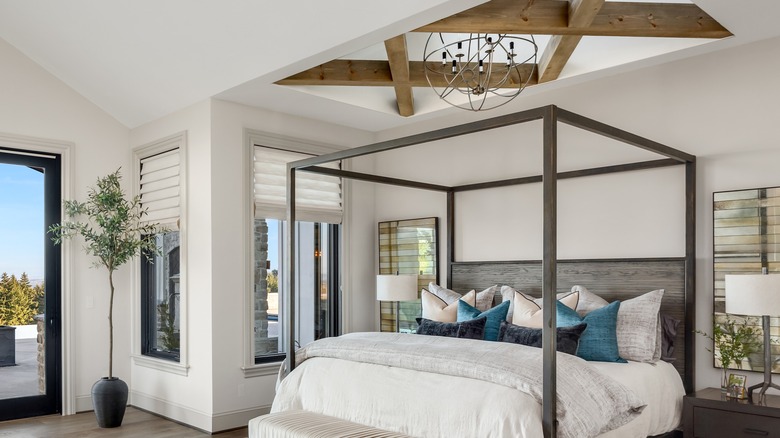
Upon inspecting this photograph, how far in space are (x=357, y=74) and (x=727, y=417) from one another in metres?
3.33

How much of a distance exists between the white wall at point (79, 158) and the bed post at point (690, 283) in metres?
4.80

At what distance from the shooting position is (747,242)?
3941 mm

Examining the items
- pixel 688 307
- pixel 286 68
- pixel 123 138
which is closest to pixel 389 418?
pixel 688 307

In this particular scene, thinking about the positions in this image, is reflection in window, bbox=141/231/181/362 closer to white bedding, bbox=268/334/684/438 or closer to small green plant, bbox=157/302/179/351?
small green plant, bbox=157/302/179/351

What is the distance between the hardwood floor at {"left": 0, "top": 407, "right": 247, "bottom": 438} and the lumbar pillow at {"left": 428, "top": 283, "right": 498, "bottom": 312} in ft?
6.16

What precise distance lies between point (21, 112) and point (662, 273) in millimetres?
5361

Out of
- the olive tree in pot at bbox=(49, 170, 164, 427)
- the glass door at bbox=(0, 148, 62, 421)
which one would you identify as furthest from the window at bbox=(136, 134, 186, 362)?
the glass door at bbox=(0, 148, 62, 421)

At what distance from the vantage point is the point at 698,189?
4227 mm

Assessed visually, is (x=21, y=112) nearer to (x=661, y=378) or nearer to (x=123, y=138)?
(x=123, y=138)

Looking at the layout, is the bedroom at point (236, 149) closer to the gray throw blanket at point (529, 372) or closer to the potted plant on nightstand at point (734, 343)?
the potted plant on nightstand at point (734, 343)

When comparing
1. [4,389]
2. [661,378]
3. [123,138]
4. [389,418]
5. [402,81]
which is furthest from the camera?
[123,138]

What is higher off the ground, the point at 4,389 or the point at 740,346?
the point at 740,346

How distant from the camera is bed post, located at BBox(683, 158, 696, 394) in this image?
162 inches

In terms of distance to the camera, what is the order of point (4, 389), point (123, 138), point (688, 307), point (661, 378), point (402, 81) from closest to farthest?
point (661, 378) → point (688, 307) → point (402, 81) → point (4, 389) → point (123, 138)
